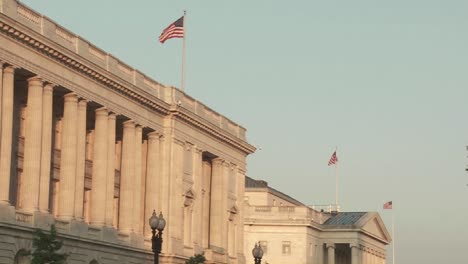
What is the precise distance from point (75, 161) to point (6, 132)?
32.8 ft

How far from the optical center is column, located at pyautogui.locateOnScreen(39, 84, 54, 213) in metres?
69.8

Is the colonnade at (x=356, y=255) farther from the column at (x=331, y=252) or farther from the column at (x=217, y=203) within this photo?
the column at (x=217, y=203)

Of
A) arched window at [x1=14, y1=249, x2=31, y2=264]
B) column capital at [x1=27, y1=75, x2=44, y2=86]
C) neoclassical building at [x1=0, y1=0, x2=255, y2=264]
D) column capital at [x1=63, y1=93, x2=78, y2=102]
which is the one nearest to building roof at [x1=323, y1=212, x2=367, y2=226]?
neoclassical building at [x1=0, y1=0, x2=255, y2=264]

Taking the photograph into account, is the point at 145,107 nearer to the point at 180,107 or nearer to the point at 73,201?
the point at 180,107

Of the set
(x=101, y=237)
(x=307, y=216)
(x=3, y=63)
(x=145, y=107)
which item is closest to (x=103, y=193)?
(x=101, y=237)

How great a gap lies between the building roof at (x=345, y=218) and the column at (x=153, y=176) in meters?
67.4

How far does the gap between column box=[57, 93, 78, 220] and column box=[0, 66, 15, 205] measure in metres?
8.20

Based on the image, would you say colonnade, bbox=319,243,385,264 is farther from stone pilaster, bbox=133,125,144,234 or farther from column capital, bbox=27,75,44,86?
column capital, bbox=27,75,44,86

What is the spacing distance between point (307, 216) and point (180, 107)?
179 ft

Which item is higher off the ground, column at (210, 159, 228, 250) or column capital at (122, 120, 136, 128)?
column capital at (122, 120, 136, 128)

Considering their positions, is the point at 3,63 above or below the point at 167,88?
below

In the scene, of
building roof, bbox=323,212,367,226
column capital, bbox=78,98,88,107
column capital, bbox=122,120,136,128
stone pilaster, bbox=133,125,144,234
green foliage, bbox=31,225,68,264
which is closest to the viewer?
green foliage, bbox=31,225,68,264

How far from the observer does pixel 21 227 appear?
6600 centimetres

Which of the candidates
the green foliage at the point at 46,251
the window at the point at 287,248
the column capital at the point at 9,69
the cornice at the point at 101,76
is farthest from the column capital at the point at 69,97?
the window at the point at 287,248
